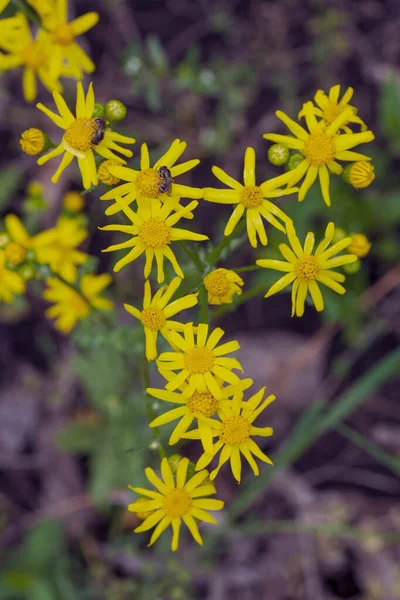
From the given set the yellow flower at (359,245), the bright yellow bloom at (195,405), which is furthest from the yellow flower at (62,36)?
the bright yellow bloom at (195,405)

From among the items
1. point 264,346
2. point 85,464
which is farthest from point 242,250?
point 85,464

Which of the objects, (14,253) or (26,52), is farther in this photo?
(26,52)

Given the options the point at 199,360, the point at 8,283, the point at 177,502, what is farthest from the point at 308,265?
the point at 8,283

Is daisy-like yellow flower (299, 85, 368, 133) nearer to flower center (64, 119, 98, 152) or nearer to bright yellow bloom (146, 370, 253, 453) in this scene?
flower center (64, 119, 98, 152)

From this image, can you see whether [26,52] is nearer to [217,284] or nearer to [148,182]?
[148,182]

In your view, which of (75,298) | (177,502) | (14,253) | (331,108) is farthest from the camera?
(75,298)

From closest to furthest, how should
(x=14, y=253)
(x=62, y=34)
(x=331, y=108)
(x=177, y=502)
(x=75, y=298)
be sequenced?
(x=177, y=502) → (x=331, y=108) → (x=14, y=253) → (x=62, y=34) → (x=75, y=298)

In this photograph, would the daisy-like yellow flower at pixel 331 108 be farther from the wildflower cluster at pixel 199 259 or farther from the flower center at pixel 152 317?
the flower center at pixel 152 317
